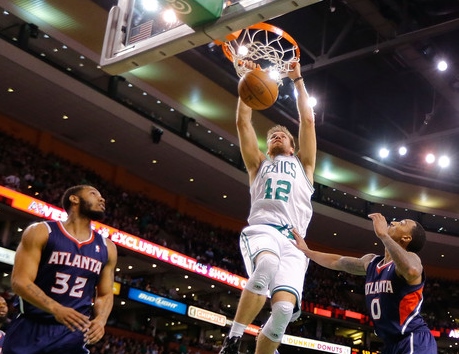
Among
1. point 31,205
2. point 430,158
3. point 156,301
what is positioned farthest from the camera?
point 430,158

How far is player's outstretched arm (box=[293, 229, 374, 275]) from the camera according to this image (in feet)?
17.7

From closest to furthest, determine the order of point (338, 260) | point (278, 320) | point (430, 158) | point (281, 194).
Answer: point (278, 320)
point (281, 194)
point (338, 260)
point (430, 158)

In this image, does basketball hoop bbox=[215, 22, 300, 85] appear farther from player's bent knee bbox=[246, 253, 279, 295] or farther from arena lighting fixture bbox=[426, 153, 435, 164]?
arena lighting fixture bbox=[426, 153, 435, 164]

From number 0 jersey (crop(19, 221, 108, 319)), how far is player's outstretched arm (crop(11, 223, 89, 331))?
50mm

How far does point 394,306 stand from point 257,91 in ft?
7.26

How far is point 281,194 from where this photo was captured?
5.50 meters

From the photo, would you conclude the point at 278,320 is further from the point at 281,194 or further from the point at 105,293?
the point at 105,293

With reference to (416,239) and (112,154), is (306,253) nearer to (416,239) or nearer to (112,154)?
(416,239)

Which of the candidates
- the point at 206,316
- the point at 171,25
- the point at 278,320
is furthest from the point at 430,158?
the point at 278,320

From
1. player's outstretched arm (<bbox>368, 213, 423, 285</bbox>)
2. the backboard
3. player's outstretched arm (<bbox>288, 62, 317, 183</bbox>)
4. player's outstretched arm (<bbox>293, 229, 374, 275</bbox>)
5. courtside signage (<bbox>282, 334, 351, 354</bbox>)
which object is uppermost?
courtside signage (<bbox>282, 334, 351, 354</bbox>)

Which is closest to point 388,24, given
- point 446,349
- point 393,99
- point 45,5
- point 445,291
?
point 393,99

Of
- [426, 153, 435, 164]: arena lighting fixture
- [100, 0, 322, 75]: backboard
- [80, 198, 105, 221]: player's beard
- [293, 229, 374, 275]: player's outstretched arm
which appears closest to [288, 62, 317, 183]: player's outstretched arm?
[293, 229, 374, 275]: player's outstretched arm

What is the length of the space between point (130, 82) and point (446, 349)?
2373 cm

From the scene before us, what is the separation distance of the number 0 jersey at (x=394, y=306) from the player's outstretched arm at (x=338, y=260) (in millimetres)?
410
